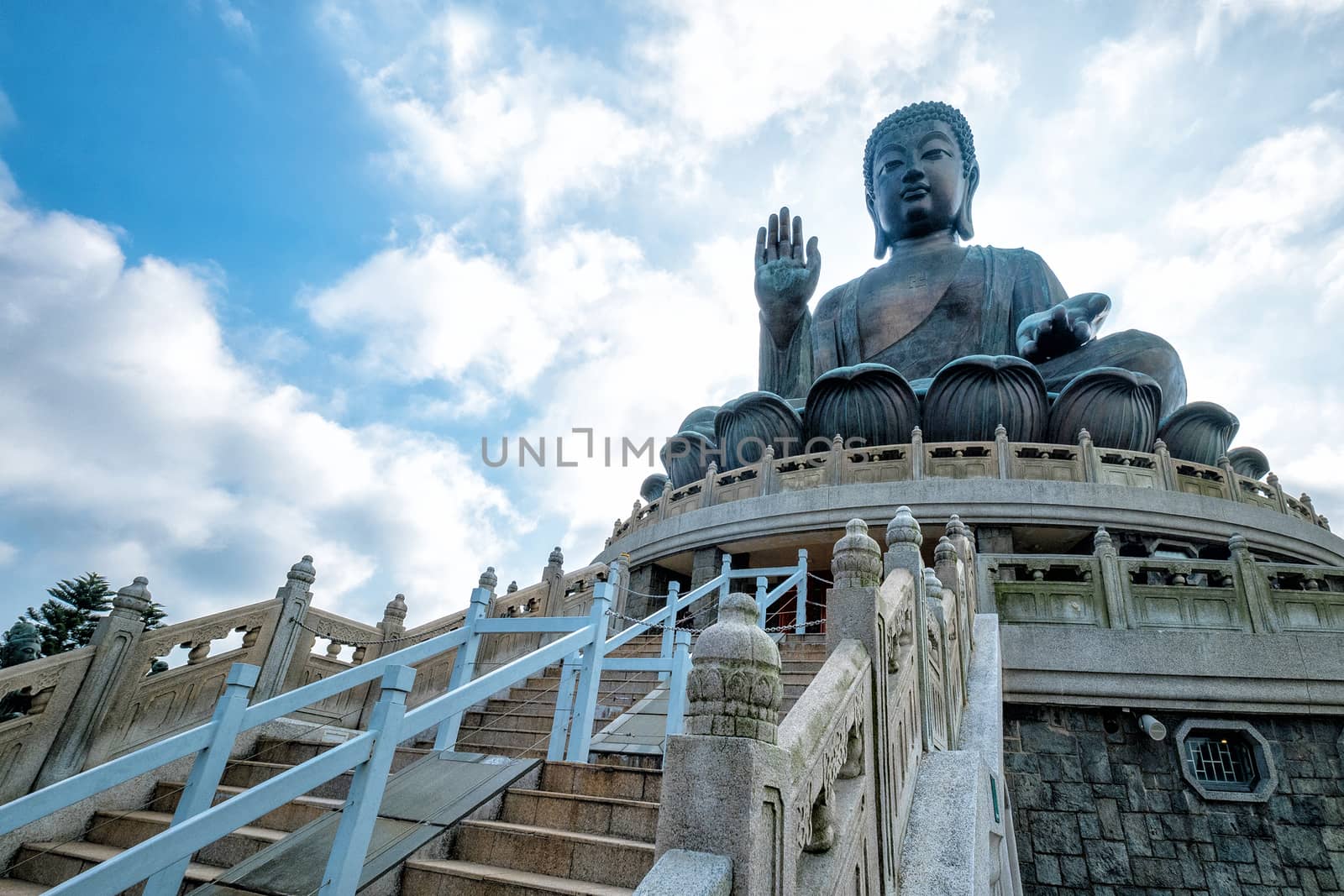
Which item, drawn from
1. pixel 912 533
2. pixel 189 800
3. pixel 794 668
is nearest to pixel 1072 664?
pixel 794 668

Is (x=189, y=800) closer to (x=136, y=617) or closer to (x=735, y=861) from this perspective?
(x=735, y=861)

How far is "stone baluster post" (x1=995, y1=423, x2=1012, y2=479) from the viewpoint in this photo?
1095 centimetres

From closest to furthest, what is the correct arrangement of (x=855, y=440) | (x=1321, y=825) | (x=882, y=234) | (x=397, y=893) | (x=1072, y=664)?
1. (x=397, y=893)
2. (x=1321, y=825)
3. (x=1072, y=664)
4. (x=855, y=440)
5. (x=882, y=234)

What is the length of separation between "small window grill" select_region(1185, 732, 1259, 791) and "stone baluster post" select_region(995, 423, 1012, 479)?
4650mm

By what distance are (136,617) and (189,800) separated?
331cm

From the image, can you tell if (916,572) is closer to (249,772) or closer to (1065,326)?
(249,772)

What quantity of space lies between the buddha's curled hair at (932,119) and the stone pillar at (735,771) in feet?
67.6

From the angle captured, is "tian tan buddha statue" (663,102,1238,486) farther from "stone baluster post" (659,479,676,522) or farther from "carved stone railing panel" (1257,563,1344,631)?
"carved stone railing panel" (1257,563,1344,631)

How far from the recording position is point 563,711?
15.3 ft

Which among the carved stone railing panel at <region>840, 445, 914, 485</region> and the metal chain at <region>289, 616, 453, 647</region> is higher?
the carved stone railing panel at <region>840, 445, 914, 485</region>

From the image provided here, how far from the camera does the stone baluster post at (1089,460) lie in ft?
35.5

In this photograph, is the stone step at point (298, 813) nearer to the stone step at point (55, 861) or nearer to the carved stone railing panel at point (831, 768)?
the stone step at point (55, 861)

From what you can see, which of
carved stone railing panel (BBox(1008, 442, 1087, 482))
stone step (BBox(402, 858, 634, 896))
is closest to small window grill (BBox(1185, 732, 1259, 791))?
carved stone railing panel (BBox(1008, 442, 1087, 482))

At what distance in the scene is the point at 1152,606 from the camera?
7.11 meters
